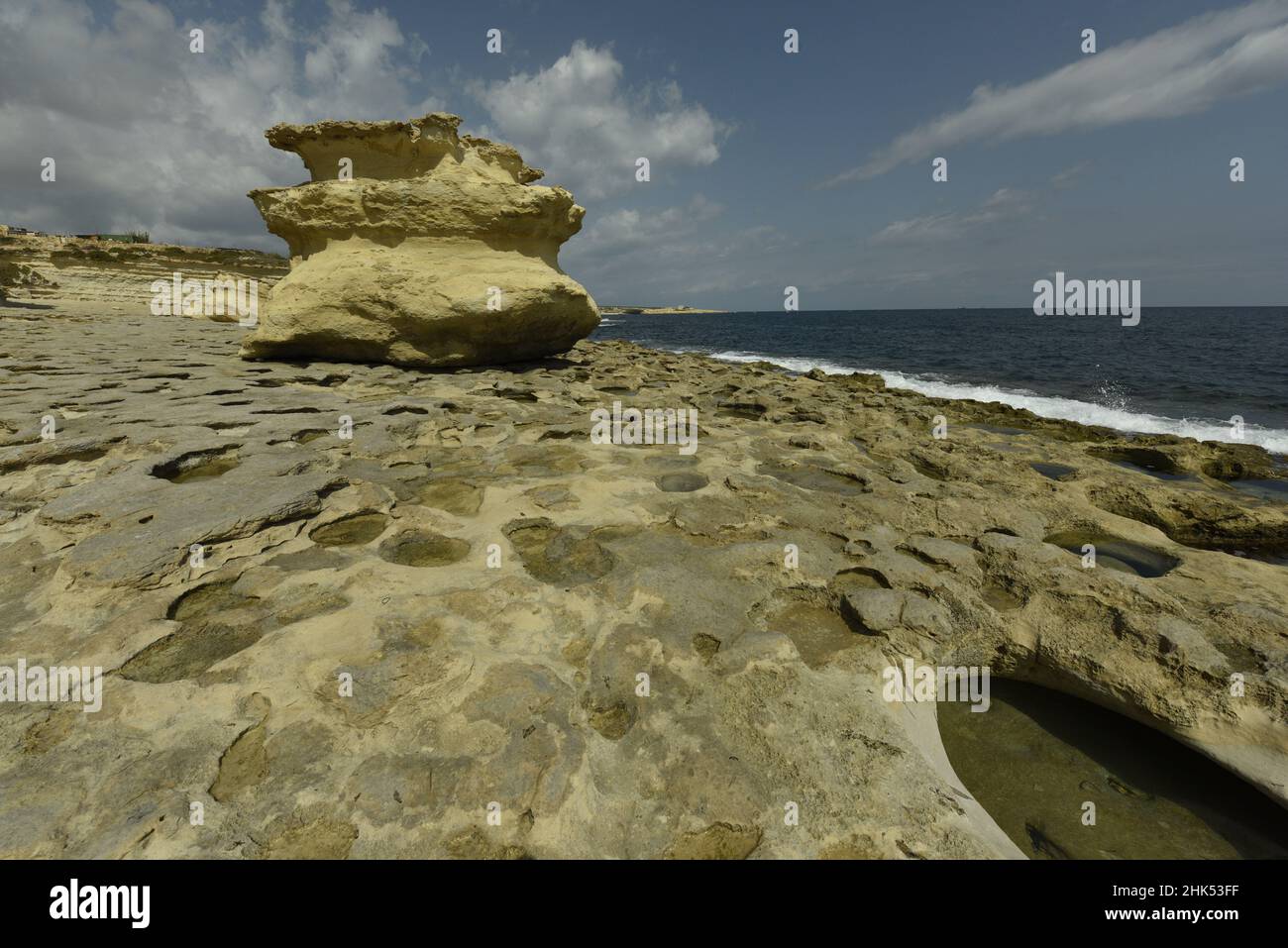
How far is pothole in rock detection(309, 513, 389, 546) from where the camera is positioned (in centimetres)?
374

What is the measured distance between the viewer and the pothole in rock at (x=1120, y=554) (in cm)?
414

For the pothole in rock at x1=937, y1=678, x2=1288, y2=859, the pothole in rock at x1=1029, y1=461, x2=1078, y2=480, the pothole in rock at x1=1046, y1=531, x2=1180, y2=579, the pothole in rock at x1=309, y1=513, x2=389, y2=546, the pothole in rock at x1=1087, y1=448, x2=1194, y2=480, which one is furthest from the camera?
the pothole in rock at x1=1087, y1=448, x2=1194, y2=480

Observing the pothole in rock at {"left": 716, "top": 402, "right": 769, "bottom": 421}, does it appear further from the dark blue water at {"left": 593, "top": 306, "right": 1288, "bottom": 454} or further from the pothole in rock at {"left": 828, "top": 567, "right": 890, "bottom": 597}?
the dark blue water at {"left": 593, "top": 306, "right": 1288, "bottom": 454}

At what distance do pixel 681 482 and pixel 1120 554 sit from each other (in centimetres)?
379

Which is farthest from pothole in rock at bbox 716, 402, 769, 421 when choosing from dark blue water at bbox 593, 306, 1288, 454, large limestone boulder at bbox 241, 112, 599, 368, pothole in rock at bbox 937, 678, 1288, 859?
dark blue water at bbox 593, 306, 1288, 454

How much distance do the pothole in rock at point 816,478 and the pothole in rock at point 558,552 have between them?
244cm

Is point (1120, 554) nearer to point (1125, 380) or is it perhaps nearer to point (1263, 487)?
point (1263, 487)

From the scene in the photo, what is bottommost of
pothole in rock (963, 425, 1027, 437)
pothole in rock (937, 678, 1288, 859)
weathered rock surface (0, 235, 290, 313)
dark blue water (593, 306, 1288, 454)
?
pothole in rock (937, 678, 1288, 859)

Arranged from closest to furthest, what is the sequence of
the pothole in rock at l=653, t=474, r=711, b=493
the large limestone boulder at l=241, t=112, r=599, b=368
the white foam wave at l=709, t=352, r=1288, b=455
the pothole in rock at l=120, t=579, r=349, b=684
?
the pothole in rock at l=120, t=579, r=349, b=684, the pothole in rock at l=653, t=474, r=711, b=493, the large limestone boulder at l=241, t=112, r=599, b=368, the white foam wave at l=709, t=352, r=1288, b=455

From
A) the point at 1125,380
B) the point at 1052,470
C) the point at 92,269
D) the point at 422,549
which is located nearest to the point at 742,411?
the point at 1052,470

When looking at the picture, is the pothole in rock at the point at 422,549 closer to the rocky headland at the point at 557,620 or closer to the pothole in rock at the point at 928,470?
the rocky headland at the point at 557,620

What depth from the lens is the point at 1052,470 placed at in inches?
268

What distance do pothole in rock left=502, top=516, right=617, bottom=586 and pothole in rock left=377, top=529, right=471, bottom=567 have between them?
1.28 ft
